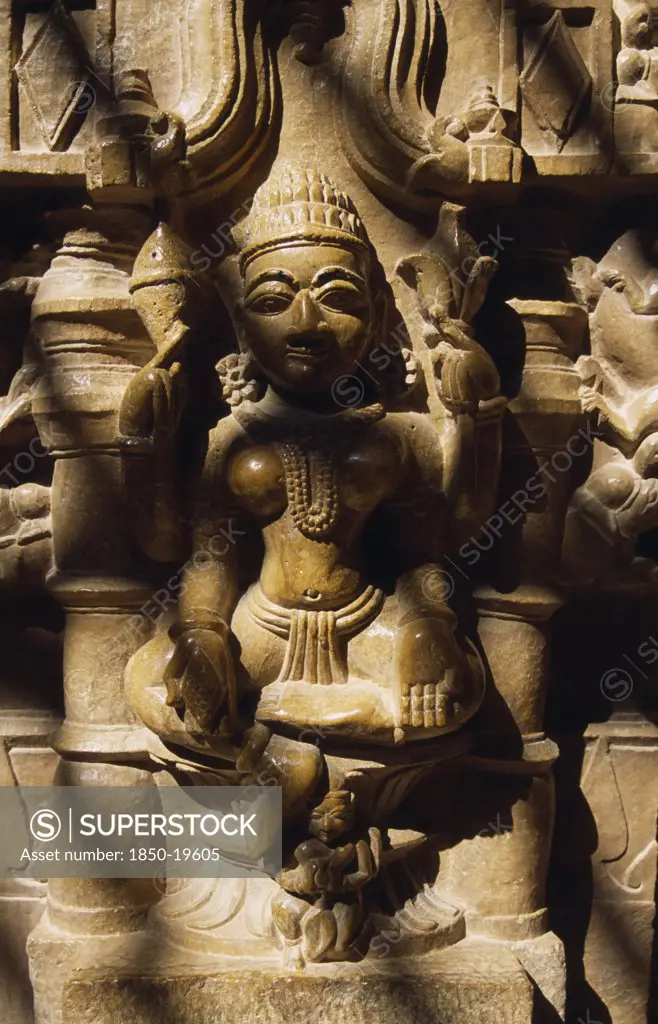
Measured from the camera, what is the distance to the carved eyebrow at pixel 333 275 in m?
2.28

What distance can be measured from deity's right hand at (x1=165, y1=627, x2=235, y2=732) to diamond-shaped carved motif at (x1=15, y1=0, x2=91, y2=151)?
4.02 feet

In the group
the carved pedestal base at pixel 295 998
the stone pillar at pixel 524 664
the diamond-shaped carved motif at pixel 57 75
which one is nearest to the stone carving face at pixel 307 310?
the stone pillar at pixel 524 664

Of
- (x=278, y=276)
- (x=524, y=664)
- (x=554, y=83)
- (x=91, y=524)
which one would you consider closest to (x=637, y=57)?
(x=554, y=83)

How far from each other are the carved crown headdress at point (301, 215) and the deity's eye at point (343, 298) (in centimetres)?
10

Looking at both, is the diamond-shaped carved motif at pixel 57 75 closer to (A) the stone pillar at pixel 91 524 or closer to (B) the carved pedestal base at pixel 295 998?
(A) the stone pillar at pixel 91 524

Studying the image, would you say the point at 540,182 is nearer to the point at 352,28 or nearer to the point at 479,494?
the point at 352,28

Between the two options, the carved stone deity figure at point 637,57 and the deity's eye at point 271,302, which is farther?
the carved stone deity figure at point 637,57

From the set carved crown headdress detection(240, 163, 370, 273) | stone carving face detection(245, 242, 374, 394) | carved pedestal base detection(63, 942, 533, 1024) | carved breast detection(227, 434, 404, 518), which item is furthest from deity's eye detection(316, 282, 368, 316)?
carved pedestal base detection(63, 942, 533, 1024)

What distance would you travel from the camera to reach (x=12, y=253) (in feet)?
8.59

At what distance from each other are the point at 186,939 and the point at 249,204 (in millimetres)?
1782

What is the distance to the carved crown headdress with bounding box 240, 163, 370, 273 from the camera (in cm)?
228

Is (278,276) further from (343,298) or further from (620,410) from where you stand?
(620,410)

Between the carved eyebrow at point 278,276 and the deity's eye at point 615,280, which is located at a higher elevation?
the deity's eye at point 615,280

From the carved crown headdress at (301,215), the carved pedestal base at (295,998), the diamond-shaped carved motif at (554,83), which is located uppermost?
the diamond-shaped carved motif at (554,83)
